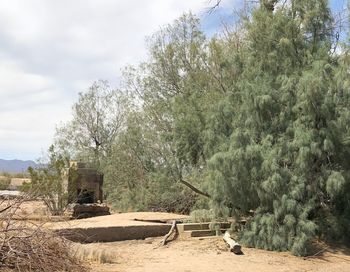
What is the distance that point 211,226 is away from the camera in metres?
17.4

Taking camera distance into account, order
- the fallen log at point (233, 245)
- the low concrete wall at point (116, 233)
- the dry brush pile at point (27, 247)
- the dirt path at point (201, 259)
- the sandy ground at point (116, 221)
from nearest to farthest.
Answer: the dry brush pile at point (27, 247) < the dirt path at point (201, 259) < the fallen log at point (233, 245) < the low concrete wall at point (116, 233) < the sandy ground at point (116, 221)

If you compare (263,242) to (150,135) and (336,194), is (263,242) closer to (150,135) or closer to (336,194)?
(336,194)

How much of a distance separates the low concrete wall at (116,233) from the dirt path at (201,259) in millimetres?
393

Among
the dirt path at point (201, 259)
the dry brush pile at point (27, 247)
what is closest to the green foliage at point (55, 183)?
the dirt path at point (201, 259)

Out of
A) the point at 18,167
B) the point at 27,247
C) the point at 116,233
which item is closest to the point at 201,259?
the point at 116,233

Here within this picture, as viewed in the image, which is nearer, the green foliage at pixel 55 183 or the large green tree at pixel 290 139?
the large green tree at pixel 290 139

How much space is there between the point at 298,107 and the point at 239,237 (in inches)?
178

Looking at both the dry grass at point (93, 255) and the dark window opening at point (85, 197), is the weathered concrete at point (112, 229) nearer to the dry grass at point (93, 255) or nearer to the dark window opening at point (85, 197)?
the dry grass at point (93, 255)

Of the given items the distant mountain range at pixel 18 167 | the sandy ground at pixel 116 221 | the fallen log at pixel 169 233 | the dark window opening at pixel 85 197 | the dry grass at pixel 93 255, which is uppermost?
the distant mountain range at pixel 18 167

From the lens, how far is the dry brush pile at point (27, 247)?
372 inches

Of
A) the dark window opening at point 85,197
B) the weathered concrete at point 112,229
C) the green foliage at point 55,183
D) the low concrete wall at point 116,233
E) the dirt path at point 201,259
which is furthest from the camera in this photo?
the dark window opening at point 85,197

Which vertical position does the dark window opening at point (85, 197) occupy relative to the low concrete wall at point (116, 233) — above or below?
above

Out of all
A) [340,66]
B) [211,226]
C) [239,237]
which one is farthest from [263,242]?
[340,66]

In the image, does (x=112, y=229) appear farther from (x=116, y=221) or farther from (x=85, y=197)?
(x=85, y=197)
